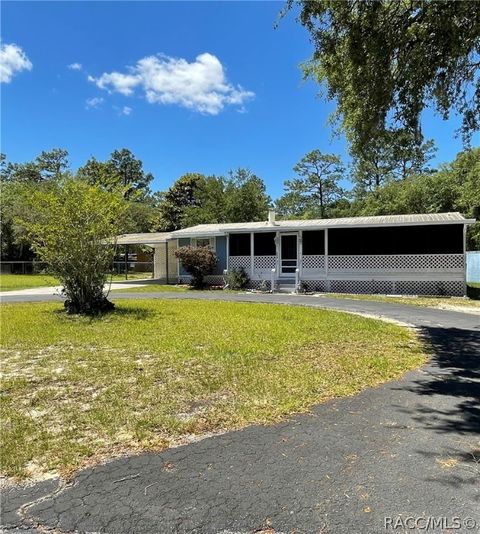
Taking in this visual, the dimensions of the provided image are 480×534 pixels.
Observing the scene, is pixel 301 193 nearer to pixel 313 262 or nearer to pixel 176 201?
pixel 176 201

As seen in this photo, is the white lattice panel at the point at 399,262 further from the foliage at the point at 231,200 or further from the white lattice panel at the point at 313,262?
the foliage at the point at 231,200

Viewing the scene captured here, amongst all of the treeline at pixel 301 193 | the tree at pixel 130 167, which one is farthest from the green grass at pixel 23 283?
the tree at pixel 130 167

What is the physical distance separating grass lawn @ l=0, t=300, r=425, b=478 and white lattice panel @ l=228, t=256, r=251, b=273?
10788 mm

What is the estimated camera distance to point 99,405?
4.70 metres

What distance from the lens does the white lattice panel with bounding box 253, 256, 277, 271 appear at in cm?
2105

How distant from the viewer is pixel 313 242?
20.6m

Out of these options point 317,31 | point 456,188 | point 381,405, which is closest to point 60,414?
point 381,405

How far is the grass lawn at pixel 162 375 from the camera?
3918 millimetres

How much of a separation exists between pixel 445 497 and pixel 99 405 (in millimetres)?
3407

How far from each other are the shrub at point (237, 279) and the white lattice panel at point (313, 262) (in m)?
2.94

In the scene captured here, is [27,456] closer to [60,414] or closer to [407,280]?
[60,414]

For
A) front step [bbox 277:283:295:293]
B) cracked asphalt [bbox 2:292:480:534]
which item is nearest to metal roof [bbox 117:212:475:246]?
front step [bbox 277:283:295:293]

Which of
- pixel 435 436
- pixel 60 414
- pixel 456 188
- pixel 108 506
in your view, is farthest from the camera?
pixel 456 188

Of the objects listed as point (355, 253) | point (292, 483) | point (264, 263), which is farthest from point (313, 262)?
point (292, 483)
